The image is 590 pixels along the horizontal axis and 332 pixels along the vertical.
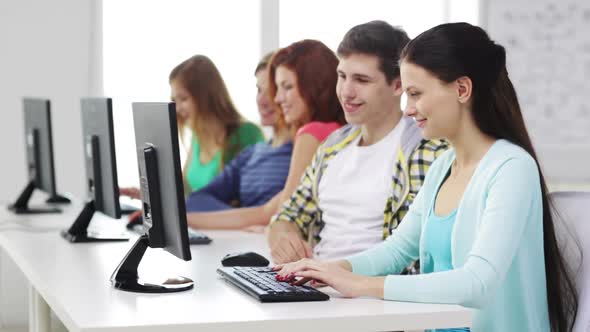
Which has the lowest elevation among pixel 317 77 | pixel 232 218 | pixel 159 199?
pixel 232 218

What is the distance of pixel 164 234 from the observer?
1.94 metres

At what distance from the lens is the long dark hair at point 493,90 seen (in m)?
1.86

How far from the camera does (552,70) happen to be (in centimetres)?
567

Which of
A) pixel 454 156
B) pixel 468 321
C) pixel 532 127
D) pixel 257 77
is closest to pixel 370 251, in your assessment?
pixel 454 156

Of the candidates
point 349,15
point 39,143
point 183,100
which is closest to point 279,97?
point 183,100

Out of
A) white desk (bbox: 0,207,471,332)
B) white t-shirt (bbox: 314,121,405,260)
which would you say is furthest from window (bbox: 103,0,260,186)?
white desk (bbox: 0,207,471,332)

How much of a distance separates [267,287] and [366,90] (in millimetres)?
848

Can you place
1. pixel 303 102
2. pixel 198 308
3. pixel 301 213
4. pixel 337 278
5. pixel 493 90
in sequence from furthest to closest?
pixel 303 102 → pixel 301 213 → pixel 493 90 → pixel 337 278 → pixel 198 308

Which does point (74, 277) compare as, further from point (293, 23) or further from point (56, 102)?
point (293, 23)

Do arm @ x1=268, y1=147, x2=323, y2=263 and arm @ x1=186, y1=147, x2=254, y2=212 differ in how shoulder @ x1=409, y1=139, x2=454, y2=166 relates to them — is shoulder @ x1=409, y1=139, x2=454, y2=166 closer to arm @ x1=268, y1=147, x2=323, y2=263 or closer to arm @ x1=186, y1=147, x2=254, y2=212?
arm @ x1=268, y1=147, x2=323, y2=263

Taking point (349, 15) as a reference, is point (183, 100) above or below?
below

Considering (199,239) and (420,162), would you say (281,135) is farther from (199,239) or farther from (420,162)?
(420,162)

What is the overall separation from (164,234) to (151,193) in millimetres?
94

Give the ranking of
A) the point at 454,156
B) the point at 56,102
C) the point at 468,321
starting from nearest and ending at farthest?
the point at 468,321, the point at 454,156, the point at 56,102
